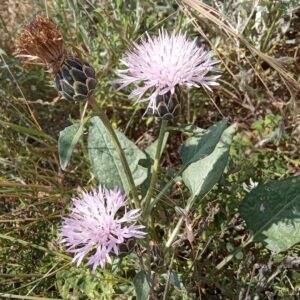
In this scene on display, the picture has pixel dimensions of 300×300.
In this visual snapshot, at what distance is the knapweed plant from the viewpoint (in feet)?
4.16

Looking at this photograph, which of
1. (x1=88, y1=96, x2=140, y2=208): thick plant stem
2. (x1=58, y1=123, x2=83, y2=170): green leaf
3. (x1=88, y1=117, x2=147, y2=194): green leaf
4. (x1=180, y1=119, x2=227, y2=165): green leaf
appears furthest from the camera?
(x1=88, y1=117, x2=147, y2=194): green leaf

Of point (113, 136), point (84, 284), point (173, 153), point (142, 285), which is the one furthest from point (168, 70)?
point (173, 153)

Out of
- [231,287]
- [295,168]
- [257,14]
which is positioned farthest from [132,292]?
[257,14]

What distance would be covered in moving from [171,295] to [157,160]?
395mm

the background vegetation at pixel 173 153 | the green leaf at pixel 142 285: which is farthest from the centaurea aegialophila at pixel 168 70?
the green leaf at pixel 142 285

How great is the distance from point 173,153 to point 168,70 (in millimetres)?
820

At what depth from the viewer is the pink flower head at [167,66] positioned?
136 cm

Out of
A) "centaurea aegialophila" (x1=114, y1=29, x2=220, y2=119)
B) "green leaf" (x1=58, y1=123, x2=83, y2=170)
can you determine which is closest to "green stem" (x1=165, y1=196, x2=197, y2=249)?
"centaurea aegialophila" (x1=114, y1=29, x2=220, y2=119)

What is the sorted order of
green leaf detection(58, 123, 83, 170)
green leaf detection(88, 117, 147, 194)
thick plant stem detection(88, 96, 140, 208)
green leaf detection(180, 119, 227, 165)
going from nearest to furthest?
green leaf detection(58, 123, 83, 170), thick plant stem detection(88, 96, 140, 208), green leaf detection(180, 119, 227, 165), green leaf detection(88, 117, 147, 194)

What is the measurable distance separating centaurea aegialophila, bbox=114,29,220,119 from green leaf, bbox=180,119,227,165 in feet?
0.68

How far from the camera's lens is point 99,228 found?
1.33 metres

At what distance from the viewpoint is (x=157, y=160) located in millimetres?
1486

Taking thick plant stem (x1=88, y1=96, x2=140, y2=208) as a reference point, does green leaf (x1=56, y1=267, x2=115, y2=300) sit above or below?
below

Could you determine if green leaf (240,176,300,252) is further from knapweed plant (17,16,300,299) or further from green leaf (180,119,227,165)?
green leaf (180,119,227,165)
